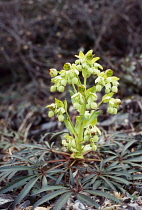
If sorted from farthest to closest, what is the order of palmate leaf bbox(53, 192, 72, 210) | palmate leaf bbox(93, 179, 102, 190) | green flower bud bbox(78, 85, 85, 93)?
1. green flower bud bbox(78, 85, 85, 93)
2. palmate leaf bbox(93, 179, 102, 190)
3. palmate leaf bbox(53, 192, 72, 210)

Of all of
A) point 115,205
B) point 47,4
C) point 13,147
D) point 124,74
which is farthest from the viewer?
point 47,4

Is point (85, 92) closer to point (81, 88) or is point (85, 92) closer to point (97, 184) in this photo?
point (81, 88)

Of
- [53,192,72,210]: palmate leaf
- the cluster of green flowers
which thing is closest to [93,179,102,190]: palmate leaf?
[53,192,72,210]: palmate leaf

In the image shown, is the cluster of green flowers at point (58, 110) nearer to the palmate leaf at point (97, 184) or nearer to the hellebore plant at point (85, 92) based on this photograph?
the hellebore plant at point (85, 92)

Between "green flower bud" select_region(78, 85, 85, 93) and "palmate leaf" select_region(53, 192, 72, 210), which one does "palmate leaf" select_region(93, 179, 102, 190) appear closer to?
"palmate leaf" select_region(53, 192, 72, 210)

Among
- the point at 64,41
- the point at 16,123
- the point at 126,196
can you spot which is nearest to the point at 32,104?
the point at 16,123

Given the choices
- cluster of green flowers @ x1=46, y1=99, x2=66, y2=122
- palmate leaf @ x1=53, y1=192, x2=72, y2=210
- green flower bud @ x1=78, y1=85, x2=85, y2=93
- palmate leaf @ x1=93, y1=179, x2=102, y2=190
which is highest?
green flower bud @ x1=78, y1=85, x2=85, y2=93

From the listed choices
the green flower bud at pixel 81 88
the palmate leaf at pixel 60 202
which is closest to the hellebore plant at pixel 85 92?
the green flower bud at pixel 81 88

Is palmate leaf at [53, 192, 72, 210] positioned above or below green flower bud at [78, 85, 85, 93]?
below

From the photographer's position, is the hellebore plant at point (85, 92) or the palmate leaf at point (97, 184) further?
the hellebore plant at point (85, 92)

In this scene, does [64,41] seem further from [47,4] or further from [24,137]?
[24,137]

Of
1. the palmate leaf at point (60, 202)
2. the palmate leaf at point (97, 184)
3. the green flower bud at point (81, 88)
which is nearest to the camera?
the palmate leaf at point (60, 202)
